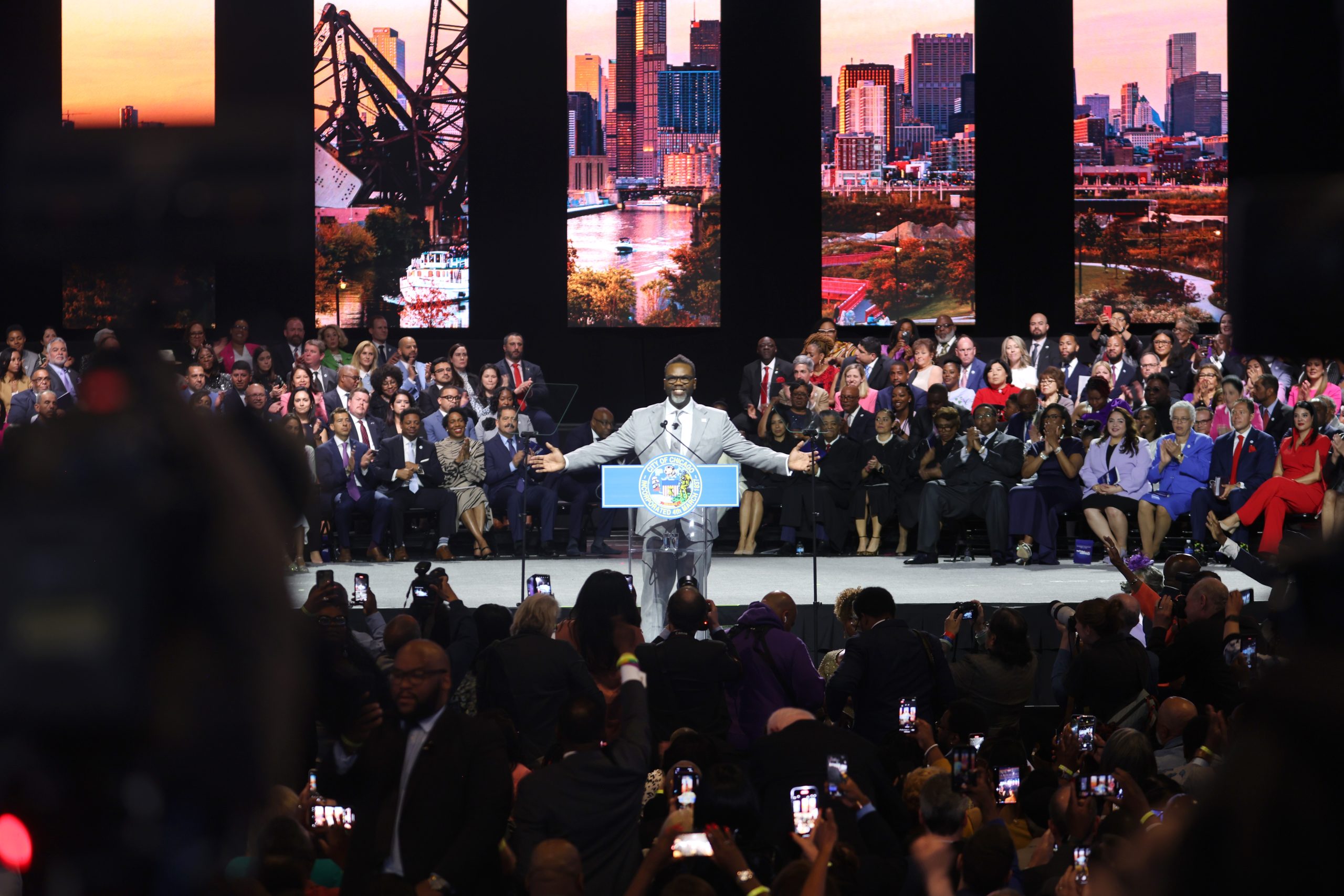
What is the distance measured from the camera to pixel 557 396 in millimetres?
11609

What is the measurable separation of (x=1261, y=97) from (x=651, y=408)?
10228 mm

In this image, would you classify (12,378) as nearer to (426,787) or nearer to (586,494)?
(586,494)

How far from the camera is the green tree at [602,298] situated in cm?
1511

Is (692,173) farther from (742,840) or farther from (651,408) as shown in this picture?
(742,840)

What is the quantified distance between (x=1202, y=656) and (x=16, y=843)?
193 inches

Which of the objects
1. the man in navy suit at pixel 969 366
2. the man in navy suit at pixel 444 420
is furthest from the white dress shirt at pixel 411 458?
the man in navy suit at pixel 969 366

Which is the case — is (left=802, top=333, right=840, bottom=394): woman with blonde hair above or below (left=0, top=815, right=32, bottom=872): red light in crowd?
above

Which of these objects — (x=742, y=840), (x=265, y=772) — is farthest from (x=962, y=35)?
(x=265, y=772)

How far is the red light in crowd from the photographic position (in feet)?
2.41

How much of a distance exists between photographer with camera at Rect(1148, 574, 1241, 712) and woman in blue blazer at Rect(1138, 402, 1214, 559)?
405 centimetres

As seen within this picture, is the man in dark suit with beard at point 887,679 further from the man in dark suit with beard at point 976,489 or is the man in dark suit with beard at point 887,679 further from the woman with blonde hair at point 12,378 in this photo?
the woman with blonde hair at point 12,378

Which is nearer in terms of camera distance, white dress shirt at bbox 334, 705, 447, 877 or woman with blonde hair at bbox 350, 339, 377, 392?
white dress shirt at bbox 334, 705, 447, 877

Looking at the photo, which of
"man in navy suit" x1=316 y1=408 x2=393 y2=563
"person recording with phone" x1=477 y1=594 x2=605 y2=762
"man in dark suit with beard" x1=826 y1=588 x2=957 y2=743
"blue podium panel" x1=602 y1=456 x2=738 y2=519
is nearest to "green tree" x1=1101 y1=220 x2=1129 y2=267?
"man in navy suit" x1=316 y1=408 x2=393 y2=563

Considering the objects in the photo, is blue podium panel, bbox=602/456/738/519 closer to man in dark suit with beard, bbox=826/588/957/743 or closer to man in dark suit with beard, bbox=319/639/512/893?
man in dark suit with beard, bbox=826/588/957/743
